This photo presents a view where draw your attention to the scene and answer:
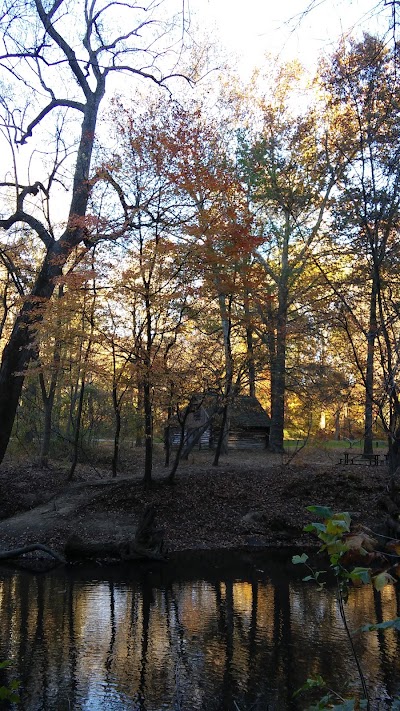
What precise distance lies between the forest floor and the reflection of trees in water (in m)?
3.25

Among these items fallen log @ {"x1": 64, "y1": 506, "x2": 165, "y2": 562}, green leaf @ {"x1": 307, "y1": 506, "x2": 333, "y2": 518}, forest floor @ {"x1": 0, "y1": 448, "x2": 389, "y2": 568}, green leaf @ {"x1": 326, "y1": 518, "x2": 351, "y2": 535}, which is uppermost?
green leaf @ {"x1": 307, "y1": 506, "x2": 333, "y2": 518}

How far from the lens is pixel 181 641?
303 inches

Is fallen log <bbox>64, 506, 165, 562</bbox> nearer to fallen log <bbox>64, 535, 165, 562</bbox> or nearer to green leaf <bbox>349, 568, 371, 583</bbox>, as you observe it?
fallen log <bbox>64, 535, 165, 562</bbox>

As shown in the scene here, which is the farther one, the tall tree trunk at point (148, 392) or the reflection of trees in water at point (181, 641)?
the tall tree trunk at point (148, 392)

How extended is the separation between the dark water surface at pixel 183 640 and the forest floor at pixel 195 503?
248cm

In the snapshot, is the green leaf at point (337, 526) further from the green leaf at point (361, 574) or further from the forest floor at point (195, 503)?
A: the forest floor at point (195, 503)

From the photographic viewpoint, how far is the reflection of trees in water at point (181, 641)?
614cm

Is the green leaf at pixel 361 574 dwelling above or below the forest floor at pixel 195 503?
above

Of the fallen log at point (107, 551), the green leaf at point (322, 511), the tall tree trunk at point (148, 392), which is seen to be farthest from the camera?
the tall tree trunk at point (148, 392)

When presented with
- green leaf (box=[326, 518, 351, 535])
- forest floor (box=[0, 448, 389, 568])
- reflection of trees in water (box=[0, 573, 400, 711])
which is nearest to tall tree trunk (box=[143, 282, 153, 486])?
forest floor (box=[0, 448, 389, 568])

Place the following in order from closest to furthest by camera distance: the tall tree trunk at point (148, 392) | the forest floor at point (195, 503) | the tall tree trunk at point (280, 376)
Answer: the forest floor at point (195, 503)
the tall tree trunk at point (148, 392)
the tall tree trunk at point (280, 376)

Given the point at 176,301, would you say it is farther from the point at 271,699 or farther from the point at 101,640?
the point at 271,699

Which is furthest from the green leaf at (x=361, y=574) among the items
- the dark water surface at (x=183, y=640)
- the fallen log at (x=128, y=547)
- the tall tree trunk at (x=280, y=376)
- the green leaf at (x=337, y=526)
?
the tall tree trunk at (x=280, y=376)

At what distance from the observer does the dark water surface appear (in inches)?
239
